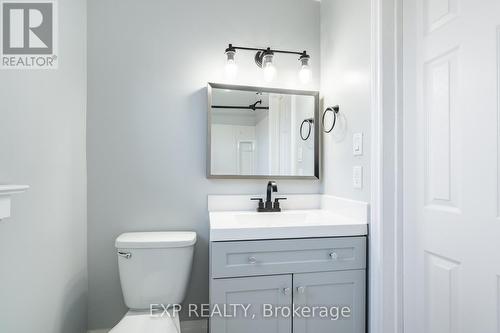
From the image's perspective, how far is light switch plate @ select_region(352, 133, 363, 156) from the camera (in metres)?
1.40

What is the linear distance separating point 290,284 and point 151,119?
50.5 inches

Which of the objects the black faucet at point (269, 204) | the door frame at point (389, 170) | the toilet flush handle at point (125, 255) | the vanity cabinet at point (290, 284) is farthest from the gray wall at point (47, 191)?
the door frame at point (389, 170)

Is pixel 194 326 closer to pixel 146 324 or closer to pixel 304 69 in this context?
pixel 146 324

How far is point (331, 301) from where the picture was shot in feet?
4.29

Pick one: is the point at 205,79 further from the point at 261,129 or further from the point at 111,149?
the point at 111,149

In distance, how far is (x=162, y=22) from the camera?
1690 millimetres

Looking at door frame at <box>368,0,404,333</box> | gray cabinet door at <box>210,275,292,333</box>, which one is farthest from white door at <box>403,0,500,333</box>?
gray cabinet door at <box>210,275,292,333</box>

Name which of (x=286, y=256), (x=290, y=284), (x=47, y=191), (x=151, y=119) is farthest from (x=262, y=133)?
(x=47, y=191)

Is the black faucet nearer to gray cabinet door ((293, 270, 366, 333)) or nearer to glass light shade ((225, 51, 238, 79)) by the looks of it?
gray cabinet door ((293, 270, 366, 333))

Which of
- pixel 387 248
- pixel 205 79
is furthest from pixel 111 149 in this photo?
pixel 387 248

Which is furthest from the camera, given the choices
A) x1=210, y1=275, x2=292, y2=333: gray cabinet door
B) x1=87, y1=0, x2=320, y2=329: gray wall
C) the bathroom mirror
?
the bathroom mirror

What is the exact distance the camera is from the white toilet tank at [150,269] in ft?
4.60

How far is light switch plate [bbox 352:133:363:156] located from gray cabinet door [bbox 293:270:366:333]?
63cm

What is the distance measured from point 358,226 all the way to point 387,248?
0.53ft
